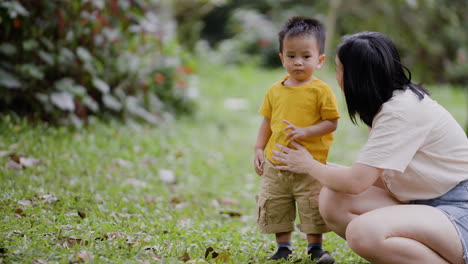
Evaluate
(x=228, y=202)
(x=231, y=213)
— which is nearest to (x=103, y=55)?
(x=228, y=202)

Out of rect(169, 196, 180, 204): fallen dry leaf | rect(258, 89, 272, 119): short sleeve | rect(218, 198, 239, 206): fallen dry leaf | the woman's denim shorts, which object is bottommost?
rect(218, 198, 239, 206): fallen dry leaf

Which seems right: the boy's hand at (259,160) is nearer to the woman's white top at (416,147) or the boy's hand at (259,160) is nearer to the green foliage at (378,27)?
the woman's white top at (416,147)

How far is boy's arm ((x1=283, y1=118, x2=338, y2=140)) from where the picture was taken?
2.72 metres

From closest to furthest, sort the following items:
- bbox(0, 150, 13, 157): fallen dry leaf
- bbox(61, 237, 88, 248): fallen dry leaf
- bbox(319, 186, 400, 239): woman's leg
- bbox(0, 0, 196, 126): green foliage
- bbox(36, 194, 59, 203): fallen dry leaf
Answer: bbox(61, 237, 88, 248): fallen dry leaf, bbox(319, 186, 400, 239): woman's leg, bbox(36, 194, 59, 203): fallen dry leaf, bbox(0, 150, 13, 157): fallen dry leaf, bbox(0, 0, 196, 126): green foliage

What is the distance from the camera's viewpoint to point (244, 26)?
12.8 metres

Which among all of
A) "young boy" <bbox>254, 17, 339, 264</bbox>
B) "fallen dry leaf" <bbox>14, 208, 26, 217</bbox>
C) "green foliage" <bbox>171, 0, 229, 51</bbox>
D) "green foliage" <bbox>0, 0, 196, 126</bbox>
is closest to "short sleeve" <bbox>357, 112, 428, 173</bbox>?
"young boy" <bbox>254, 17, 339, 264</bbox>

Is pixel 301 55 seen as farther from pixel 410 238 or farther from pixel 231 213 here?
pixel 231 213

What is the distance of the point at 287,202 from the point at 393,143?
673 mm

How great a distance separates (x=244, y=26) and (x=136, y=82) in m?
7.15

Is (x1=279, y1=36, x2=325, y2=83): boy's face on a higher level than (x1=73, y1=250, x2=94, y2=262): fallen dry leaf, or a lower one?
higher

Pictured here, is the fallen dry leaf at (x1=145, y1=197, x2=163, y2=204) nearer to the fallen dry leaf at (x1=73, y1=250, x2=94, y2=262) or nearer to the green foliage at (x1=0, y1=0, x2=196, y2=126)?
the fallen dry leaf at (x1=73, y1=250, x2=94, y2=262)

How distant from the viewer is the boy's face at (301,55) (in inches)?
106

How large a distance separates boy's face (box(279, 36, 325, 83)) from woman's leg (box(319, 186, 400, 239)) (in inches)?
22.9

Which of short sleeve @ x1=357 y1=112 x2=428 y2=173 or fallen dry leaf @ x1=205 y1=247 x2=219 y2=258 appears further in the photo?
fallen dry leaf @ x1=205 y1=247 x2=219 y2=258
